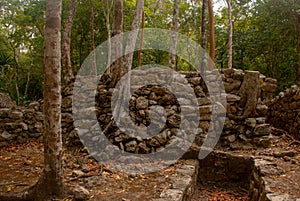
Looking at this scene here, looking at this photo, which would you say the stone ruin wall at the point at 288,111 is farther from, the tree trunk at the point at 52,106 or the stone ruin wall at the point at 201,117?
the tree trunk at the point at 52,106

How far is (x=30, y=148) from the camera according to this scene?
245 inches

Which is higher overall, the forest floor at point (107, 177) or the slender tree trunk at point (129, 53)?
the slender tree trunk at point (129, 53)

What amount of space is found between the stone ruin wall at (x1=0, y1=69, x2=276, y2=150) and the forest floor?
415mm

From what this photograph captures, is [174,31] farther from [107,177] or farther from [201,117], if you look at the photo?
[107,177]

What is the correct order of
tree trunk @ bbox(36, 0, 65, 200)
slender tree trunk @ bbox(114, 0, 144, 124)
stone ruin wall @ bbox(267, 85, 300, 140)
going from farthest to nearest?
stone ruin wall @ bbox(267, 85, 300, 140) → slender tree trunk @ bbox(114, 0, 144, 124) → tree trunk @ bbox(36, 0, 65, 200)

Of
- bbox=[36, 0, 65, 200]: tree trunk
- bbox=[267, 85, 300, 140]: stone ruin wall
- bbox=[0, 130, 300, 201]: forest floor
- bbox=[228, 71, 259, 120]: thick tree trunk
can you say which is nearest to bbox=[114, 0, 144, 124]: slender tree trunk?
bbox=[0, 130, 300, 201]: forest floor

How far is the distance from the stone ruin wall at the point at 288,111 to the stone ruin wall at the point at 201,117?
24.9 inches

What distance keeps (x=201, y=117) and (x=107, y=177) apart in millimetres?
2650

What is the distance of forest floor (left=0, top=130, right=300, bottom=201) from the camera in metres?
3.74

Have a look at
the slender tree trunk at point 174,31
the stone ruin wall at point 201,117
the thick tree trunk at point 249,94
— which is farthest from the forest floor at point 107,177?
the slender tree trunk at point 174,31

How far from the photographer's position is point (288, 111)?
716 centimetres

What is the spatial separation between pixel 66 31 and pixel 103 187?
512cm

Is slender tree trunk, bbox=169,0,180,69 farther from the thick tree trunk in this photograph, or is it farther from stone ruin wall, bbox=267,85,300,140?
stone ruin wall, bbox=267,85,300,140

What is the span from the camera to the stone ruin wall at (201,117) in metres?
5.71
